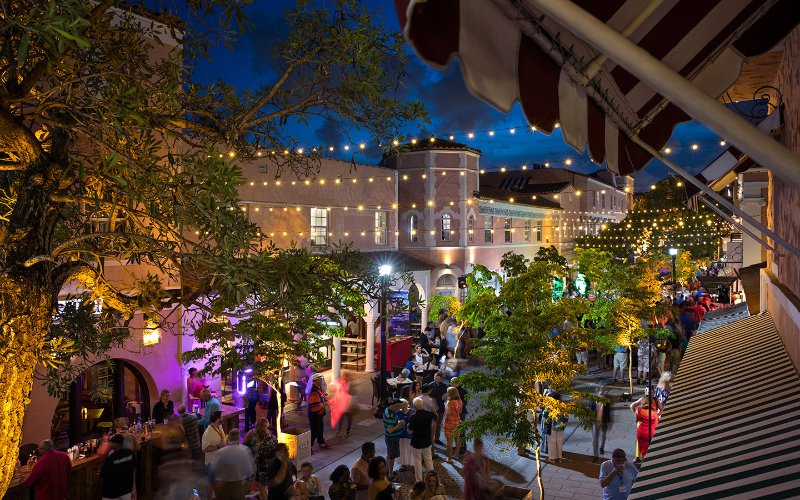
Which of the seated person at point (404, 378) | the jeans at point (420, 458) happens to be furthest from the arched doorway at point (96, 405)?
the jeans at point (420, 458)

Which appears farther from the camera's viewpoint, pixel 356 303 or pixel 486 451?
pixel 486 451

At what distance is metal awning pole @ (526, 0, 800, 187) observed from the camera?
4.68 feet

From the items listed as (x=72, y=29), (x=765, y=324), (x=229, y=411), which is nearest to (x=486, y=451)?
(x=229, y=411)

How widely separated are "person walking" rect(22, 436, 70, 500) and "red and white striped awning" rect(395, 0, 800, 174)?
8900 millimetres

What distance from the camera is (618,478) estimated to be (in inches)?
320

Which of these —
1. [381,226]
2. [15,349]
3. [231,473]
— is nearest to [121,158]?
[15,349]

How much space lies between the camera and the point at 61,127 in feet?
19.8

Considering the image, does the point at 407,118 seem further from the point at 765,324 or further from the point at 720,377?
the point at 765,324

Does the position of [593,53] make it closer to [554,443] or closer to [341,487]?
[341,487]

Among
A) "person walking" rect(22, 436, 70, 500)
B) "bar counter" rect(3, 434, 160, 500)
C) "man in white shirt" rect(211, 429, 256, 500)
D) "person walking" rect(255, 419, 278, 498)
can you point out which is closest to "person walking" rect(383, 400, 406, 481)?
"person walking" rect(255, 419, 278, 498)

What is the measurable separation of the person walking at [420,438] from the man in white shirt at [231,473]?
371 cm

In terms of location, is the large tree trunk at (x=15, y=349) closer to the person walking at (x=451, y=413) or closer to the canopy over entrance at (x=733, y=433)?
the canopy over entrance at (x=733, y=433)

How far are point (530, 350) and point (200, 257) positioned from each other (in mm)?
5780

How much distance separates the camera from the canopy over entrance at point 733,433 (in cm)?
360
